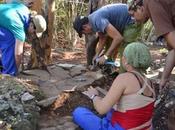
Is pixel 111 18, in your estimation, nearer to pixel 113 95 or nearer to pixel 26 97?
pixel 26 97

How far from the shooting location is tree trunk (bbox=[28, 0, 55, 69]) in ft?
18.9

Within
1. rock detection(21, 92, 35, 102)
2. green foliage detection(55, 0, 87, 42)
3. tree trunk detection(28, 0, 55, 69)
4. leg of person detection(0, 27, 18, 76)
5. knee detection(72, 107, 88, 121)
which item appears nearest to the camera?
knee detection(72, 107, 88, 121)

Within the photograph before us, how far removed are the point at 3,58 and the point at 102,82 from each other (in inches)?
49.5

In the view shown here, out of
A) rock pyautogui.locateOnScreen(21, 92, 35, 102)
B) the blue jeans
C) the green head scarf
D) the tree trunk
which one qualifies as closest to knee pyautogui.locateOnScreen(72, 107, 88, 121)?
the blue jeans

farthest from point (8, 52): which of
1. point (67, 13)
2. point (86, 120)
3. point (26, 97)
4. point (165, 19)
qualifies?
point (67, 13)

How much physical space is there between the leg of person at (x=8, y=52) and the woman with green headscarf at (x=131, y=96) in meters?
1.80

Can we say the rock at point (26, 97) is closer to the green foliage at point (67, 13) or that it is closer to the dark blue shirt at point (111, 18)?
the dark blue shirt at point (111, 18)

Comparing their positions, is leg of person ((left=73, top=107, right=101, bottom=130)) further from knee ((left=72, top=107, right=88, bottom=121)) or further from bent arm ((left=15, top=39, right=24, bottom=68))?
bent arm ((left=15, top=39, right=24, bottom=68))

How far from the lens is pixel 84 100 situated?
176 inches

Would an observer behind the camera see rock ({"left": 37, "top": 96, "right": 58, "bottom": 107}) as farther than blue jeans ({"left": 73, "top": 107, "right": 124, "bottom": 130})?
Yes

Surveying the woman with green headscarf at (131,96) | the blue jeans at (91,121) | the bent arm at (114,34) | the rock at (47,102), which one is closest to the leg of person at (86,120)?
the blue jeans at (91,121)

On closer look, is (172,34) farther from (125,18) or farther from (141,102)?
(125,18)

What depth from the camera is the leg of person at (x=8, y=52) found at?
16.5 ft

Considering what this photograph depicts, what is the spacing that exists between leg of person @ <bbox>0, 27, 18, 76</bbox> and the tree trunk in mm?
646
